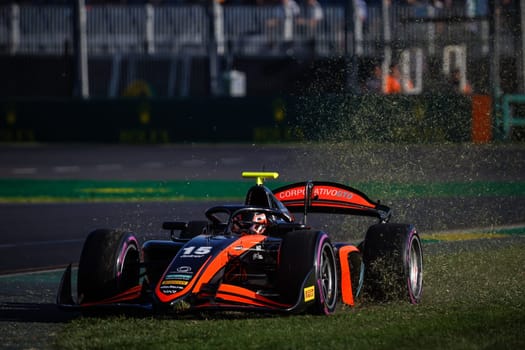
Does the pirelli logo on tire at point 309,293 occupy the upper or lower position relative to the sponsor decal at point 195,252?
lower

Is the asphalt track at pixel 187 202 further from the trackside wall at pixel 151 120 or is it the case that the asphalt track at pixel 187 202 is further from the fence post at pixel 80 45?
the fence post at pixel 80 45

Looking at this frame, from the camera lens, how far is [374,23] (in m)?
33.6

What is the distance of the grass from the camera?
25.9ft

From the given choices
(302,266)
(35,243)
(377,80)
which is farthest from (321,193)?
(377,80)

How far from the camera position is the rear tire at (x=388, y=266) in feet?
31.6

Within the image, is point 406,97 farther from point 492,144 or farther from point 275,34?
point 275,34

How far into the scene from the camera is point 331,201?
10695 millimetres

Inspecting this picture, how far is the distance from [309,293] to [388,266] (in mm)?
1202

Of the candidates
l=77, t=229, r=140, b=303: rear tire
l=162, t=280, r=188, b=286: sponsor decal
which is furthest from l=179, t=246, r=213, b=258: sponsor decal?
l=77, t=229, r=140, b=303: rear tire

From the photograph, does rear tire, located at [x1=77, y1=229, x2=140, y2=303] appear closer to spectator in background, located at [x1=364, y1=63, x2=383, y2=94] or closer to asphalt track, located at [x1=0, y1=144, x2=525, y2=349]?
asphalt track, located at [x1=0, y1=144, x2=525, y2=349]

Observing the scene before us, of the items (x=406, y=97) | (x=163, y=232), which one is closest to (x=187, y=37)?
(x=406, y=97)

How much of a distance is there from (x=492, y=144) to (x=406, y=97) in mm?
1820

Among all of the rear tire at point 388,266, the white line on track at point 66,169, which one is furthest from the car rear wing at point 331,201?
the white line on track at point 66,169

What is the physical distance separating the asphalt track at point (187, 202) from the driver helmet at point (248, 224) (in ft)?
4.84
